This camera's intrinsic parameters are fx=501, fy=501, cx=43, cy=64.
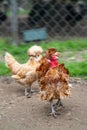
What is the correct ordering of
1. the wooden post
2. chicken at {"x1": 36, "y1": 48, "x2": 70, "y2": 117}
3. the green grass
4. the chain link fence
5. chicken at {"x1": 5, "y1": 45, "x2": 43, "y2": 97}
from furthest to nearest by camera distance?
1. the chain link fence
2. the wooden post
3. the green grass
4. chicken at {"x1": 5, "y1": 45, "x2": 43, "y2": 97}
5. chicken at {"x1": 36, "y1": 48, "x2": 70, "y2": 117}

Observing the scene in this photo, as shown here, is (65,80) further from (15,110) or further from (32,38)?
(32,38)

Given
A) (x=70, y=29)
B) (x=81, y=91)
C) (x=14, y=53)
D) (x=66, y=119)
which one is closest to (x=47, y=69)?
(x=66, y=119)

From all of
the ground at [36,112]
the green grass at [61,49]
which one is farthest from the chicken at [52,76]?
the green grass at [61,49]

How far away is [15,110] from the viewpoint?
420 centimetres

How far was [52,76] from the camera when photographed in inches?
150

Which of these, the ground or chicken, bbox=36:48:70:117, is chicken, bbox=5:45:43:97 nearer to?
the ground

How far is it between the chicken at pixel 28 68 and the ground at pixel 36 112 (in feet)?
0.54

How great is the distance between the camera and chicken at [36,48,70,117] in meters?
3.81

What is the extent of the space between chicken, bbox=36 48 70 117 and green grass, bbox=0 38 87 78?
55.4 inches

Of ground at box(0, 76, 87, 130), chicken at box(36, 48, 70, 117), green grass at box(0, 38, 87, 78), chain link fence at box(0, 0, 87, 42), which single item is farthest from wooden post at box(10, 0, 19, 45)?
chicken at box(36, 48, 70, 117)

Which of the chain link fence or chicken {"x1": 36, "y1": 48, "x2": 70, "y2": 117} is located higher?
the chain link fence

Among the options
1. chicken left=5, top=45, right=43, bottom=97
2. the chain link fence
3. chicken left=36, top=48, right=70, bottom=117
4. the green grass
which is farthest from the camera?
the chain link fence

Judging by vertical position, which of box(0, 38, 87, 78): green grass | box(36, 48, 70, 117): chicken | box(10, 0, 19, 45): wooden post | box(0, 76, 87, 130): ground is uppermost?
box(10, 0, 19, 45): wooden post

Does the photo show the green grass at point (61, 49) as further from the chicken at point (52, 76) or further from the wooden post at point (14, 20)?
the chicken at point (52, 76)
